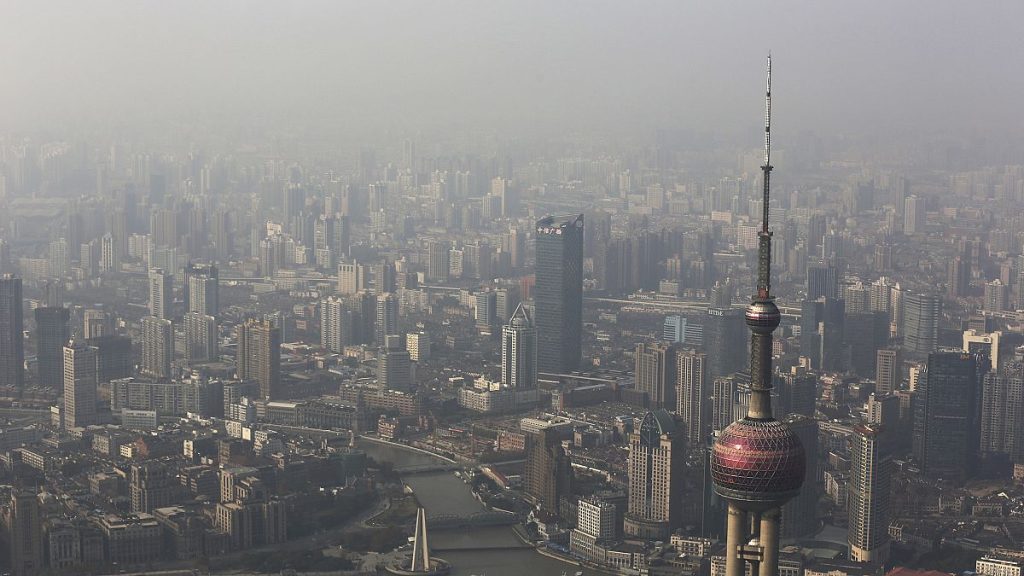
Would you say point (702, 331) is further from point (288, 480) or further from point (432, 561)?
point (432, 561)

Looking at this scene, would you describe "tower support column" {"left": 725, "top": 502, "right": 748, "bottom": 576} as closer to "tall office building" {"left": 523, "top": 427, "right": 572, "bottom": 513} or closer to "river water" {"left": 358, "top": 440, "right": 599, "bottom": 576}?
"river water" {"left": 358, "top": 440, "right": 599, "bottom": 576}

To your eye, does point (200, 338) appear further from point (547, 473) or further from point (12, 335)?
point (547, 473)

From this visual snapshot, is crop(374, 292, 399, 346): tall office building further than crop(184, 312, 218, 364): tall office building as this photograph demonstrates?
Yes

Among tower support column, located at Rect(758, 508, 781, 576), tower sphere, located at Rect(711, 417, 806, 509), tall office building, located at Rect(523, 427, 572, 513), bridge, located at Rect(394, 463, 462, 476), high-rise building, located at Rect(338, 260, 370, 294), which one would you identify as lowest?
bridge, located at Rect(394, 463, 462, 476)

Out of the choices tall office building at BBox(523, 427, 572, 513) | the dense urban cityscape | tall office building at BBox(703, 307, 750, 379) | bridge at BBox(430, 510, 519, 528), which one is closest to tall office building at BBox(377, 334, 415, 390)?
the dense urban cityscape

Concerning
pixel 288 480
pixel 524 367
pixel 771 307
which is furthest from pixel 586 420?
pixel 771 307

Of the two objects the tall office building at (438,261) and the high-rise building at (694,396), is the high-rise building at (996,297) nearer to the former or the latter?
the high-rise building at (694,396)
